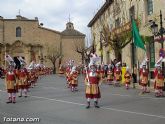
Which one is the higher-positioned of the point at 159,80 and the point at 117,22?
the point at 117,22

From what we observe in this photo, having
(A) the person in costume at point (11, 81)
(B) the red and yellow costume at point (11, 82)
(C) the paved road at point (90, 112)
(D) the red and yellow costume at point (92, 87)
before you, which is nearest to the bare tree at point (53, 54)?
(A) the person in costume at point (11, 81)

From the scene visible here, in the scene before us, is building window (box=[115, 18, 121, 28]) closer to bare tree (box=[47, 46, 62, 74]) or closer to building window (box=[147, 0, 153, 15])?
building window (box=[147, 0, 153, 15])

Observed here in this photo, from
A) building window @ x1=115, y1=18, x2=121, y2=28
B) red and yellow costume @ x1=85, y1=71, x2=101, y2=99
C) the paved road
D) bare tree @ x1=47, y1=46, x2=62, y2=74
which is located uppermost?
building window @ x1=115, y1=18, x2=121, y2=28

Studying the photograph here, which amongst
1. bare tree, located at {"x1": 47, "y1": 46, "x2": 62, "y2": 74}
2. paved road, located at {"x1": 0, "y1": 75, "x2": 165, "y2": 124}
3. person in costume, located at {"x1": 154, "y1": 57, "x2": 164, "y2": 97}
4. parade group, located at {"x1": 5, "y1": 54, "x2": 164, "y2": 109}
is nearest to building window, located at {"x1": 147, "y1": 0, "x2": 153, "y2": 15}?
parade group, located at {"x1": 5, "y1": 54, "x2": 164, "y2": 109}

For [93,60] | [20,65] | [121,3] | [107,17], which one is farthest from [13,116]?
[107,17]

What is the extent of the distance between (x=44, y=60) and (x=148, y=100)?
5860cm

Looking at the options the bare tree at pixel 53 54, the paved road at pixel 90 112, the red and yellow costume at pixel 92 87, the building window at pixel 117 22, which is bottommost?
the paved road at pixel 90 112

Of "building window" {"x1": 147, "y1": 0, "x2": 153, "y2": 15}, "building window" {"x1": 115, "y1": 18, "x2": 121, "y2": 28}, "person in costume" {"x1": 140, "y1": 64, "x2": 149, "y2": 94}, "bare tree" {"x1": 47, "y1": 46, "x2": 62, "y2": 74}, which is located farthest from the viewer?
"bare tree" {"x1": 47, "y1": 46, "x2": 62, "y2": 74}

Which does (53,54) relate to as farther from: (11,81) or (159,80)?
(11,81)

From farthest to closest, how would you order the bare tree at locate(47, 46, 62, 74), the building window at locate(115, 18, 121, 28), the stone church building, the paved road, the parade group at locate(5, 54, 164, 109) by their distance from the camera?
the bare tree at locate(47, 46, 62, 74) → the stone church building → the building window at locate(115, 18, 121, 28) → the parade group at locate(5, 54, 164, 109) → the paved road

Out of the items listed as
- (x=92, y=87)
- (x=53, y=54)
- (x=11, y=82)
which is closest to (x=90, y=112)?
(x=92, y=87)

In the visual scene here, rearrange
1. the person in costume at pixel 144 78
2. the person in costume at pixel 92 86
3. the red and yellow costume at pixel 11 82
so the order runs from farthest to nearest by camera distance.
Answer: the person in costume at pixel 144 78 < the red and yellow costume at pixel 11 82 < the person in costume at pixel 92 86

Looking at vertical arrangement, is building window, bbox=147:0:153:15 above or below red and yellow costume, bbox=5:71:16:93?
above

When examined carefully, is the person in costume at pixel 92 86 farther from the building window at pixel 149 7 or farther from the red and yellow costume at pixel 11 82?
the building window at pixel 149 7
